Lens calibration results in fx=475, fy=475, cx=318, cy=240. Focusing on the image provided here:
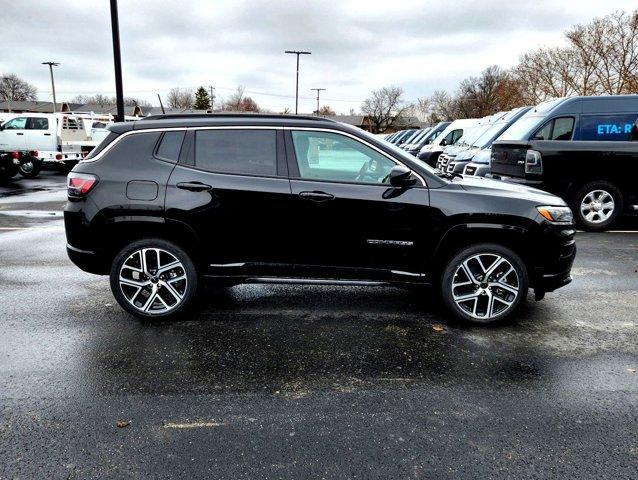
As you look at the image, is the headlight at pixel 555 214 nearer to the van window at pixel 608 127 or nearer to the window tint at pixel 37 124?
the van window at pixel 608 127

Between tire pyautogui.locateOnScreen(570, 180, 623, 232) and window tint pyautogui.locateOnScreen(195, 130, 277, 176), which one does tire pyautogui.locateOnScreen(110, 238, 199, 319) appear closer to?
window tint pyautogui.locateOnScreen(195, 130, 277, 176)

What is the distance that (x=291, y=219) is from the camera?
165 inches

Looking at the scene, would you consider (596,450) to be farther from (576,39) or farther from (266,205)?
(576,39)

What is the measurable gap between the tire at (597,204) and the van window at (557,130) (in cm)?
121

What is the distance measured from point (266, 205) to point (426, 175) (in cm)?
144

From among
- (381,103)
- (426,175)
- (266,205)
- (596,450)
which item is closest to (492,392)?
(596,450)

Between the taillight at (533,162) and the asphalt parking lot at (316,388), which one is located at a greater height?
the taillight at (533,162)

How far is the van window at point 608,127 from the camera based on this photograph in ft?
29.2

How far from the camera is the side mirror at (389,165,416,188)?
404cm

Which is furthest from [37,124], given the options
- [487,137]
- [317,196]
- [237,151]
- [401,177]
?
[401,177]

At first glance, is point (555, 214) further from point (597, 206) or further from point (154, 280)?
point (597, 206)

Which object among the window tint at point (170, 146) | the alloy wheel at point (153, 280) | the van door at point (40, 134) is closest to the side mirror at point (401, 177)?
the window tint at point (170, 146)

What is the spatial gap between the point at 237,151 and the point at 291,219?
2.61ft

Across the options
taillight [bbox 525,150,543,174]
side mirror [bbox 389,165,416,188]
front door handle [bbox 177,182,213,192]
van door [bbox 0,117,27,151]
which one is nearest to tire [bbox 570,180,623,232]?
taillight [bbox 525,150,543,174]
